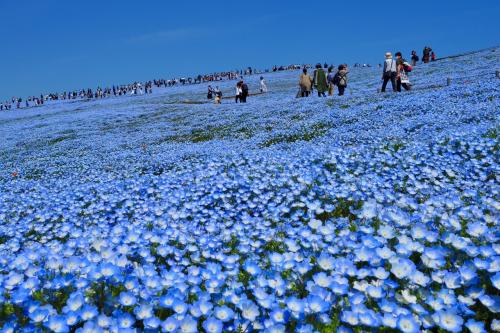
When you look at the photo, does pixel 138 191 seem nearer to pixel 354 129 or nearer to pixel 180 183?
pixel 180 183

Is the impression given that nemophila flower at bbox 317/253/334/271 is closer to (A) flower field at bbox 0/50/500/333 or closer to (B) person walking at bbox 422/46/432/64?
(A) flower field at bbox 0/50/500/333

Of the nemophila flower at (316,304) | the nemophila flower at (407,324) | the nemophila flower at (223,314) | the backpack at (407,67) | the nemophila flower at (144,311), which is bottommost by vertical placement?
the nemophila flower at (223,314)

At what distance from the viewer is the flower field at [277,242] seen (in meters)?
2.45

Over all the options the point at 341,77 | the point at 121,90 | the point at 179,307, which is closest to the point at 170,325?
the point at 179,307

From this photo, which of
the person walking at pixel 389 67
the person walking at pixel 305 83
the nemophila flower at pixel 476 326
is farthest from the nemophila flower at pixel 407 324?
the person walking at pixel 305 83

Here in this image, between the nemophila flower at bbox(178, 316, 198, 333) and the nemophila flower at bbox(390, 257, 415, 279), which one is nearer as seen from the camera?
the nemophila flower at bbox(178, 316, 198, 333)

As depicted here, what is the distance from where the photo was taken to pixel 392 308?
2355mm

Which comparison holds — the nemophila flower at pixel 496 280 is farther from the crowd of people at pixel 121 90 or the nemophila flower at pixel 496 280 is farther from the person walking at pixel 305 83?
the crowd of people at pixel 121 90

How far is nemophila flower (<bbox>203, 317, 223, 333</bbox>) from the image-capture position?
89.6 inches

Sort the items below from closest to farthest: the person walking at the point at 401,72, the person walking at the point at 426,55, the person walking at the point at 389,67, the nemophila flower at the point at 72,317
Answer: the nemophila flower at the point at 72,317 < the person walking at the point at 389,67 < the person walking at the point at 401,72 < the person walking at the point at 426,55

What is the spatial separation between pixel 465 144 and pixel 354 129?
4.79 m

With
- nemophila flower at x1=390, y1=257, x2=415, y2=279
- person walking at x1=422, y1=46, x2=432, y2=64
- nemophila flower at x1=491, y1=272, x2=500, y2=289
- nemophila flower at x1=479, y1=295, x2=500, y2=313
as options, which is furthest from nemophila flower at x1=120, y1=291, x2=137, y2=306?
person walking at x1=422, y1=46, x2=432, y2=64

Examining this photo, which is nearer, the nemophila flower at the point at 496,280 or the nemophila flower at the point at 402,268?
the nemophila flower at the point at 496,280

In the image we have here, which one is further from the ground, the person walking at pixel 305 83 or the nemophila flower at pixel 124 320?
the person walking at pixel 305 83
